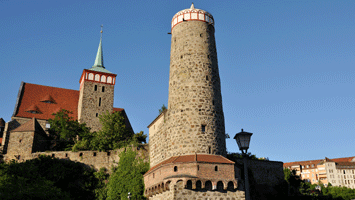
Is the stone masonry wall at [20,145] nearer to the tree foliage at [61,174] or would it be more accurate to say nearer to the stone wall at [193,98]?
the tree foliage at [61,174]

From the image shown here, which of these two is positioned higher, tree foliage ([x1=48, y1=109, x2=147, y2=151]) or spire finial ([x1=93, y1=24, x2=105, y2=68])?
spire finial ([x1=93, y1=24, x2=105, y2=68])

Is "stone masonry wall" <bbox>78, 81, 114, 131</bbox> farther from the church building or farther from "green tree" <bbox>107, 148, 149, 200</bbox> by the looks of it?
"green tree" <bbox>107, 148, 149, 200</bbox>

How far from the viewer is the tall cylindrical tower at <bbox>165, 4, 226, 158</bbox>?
76.8 feet

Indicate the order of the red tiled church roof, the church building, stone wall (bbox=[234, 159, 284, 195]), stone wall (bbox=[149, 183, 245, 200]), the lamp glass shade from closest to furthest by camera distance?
the lamp glass shade, stone wall (bbox=[149, 183, 245, 200]), stone wall (bbox=[234, 159, 284, 195]), the church building, the red tiled church roof

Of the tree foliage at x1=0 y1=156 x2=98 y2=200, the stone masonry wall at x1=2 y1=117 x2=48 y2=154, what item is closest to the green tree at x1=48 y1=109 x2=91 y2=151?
the stone masonry wall at x1=2 y1=117 x2=48 y2=154

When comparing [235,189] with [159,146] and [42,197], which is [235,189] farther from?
[42,197]

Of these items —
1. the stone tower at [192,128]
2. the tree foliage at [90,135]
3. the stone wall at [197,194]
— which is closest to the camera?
the stone wall at [197,194]

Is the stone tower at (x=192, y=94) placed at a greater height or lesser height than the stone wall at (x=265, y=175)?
greater

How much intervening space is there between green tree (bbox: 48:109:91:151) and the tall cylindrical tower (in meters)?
16.1

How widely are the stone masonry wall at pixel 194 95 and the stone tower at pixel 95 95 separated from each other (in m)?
18.1

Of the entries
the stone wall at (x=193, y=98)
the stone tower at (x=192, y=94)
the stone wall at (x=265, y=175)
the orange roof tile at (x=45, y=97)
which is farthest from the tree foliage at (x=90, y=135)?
the stone wall at (x=265, y=175)

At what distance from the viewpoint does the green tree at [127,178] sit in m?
26.3

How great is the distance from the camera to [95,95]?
146 feet

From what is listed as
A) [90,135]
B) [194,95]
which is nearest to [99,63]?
[90,135]
